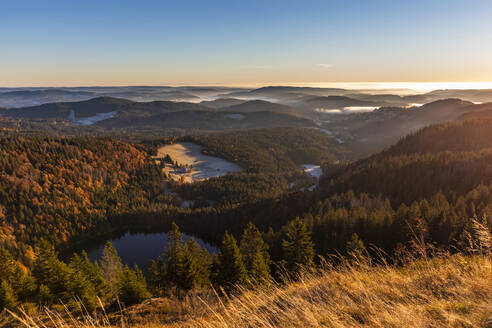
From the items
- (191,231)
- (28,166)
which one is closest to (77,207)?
(28,166)

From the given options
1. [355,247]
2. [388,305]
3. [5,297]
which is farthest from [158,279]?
[388,305]

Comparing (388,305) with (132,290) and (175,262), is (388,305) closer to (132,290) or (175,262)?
(132,290)

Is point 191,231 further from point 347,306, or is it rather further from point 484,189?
point 347,306

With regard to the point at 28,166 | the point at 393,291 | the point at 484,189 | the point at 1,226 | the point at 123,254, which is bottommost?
the point at 123,254

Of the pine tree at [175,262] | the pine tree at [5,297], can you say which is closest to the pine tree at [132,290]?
the pine tree at [175,262]

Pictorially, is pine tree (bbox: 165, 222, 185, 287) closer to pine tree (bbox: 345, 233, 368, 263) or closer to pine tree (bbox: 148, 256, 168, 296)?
pine tree (bbox: 148, 256, 168, 296)
